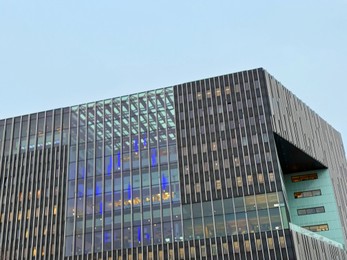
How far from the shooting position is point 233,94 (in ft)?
256

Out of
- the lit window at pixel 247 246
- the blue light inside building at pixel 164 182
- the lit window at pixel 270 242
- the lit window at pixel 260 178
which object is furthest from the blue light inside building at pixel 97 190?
the lit window at pixel 270 242

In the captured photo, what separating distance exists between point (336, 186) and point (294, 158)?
1217cm

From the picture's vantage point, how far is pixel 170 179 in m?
74.4

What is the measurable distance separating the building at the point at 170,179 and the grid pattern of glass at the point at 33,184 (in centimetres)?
19

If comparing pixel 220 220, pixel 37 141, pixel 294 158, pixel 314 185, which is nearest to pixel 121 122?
pixel 37 141

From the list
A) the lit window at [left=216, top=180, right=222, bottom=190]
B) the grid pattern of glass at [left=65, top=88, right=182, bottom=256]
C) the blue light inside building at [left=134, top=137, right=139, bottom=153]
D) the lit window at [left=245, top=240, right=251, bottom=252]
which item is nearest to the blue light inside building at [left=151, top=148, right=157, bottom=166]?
the grid pattern of glass at [left=65, top=88, right=182, bottom=256]

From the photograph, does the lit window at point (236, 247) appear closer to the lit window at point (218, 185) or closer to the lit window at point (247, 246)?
the lit window at point (247, 246)

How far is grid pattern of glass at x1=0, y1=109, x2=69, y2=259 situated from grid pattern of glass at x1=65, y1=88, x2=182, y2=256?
2.05m

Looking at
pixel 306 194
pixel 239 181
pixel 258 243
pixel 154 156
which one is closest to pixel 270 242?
pixel 258 243

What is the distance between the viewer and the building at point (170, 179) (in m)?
69.3

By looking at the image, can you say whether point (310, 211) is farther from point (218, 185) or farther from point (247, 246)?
point (247, 246)

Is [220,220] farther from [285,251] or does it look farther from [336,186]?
[336,186]

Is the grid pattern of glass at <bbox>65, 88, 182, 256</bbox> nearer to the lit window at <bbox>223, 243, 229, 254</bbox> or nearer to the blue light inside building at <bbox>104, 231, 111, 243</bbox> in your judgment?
the blue light inside building at <bbox>104, 231, 111, 243</bbox>

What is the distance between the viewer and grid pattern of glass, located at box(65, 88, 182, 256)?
72.2 metres
